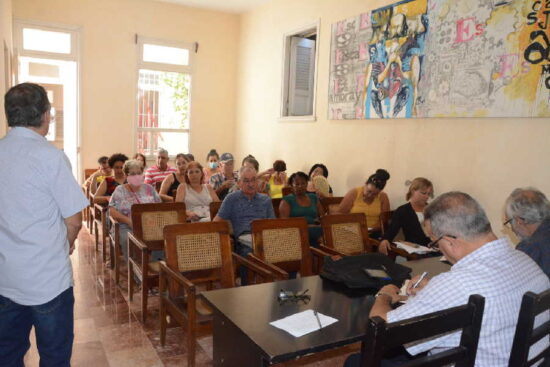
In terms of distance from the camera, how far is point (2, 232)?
1703 millimetres

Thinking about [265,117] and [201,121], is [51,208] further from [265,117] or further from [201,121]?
[201,121]

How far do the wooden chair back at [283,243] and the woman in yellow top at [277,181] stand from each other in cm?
254

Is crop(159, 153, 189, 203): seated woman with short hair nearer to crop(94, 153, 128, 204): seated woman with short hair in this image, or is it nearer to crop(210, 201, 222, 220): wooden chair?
crop(94, 153, 128, 204): seated woman with short hair

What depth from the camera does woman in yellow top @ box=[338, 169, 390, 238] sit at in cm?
438

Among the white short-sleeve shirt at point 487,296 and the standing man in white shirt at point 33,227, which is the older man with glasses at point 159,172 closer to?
the standing man in white shirt at point 33,227

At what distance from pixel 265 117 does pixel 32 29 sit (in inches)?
155

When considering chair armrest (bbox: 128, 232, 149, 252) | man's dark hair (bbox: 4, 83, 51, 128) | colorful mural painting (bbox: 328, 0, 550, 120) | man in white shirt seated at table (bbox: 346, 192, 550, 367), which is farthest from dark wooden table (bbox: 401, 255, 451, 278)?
man's dark hair (bbox: 4, 83, 51, 128)

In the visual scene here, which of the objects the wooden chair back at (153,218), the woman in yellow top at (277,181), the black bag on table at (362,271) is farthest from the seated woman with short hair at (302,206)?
the black bag on table at (362,271)

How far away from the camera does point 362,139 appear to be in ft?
17.3

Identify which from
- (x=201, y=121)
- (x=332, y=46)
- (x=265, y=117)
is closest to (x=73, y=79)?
(x=201, y=121)

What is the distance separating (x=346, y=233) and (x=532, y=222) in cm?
144

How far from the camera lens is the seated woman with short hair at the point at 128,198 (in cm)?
412

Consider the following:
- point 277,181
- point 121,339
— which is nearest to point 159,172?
point 277,181

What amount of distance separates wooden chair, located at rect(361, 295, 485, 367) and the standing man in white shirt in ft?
4.22
